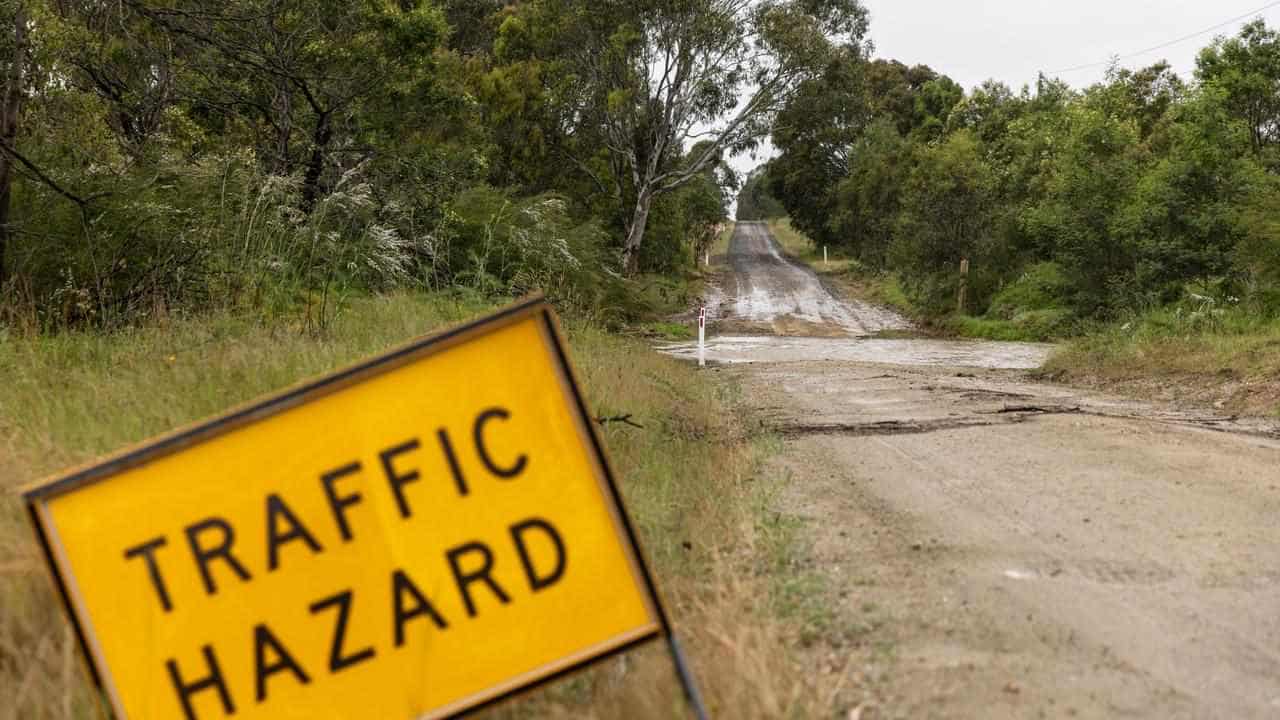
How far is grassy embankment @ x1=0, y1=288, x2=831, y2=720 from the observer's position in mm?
3207

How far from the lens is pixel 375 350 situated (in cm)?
739

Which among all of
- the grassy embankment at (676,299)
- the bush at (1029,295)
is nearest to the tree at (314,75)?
the grassy embankment at (676,299)

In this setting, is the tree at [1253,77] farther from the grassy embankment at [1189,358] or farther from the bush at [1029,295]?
the grassy embankment at [1189,358]

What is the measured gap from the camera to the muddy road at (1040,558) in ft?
11.3

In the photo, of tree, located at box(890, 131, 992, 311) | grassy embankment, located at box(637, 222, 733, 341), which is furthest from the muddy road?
tree, located at box(890, 131, 992, 311)

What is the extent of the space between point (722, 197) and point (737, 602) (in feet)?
216

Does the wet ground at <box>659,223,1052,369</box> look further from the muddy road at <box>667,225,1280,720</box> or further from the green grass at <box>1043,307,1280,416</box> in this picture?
the muddy road at <box>667,225,1280,720</box>

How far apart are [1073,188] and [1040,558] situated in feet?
80.5

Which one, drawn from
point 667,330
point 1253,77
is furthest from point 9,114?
point 1253,77

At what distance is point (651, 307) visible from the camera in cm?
2745

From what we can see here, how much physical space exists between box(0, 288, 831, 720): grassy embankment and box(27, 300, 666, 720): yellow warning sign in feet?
1.45

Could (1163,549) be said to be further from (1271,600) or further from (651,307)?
(651,307)

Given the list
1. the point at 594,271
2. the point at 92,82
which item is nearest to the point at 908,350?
the point at 594,271

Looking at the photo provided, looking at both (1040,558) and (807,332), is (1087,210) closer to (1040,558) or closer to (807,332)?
(807,332)
